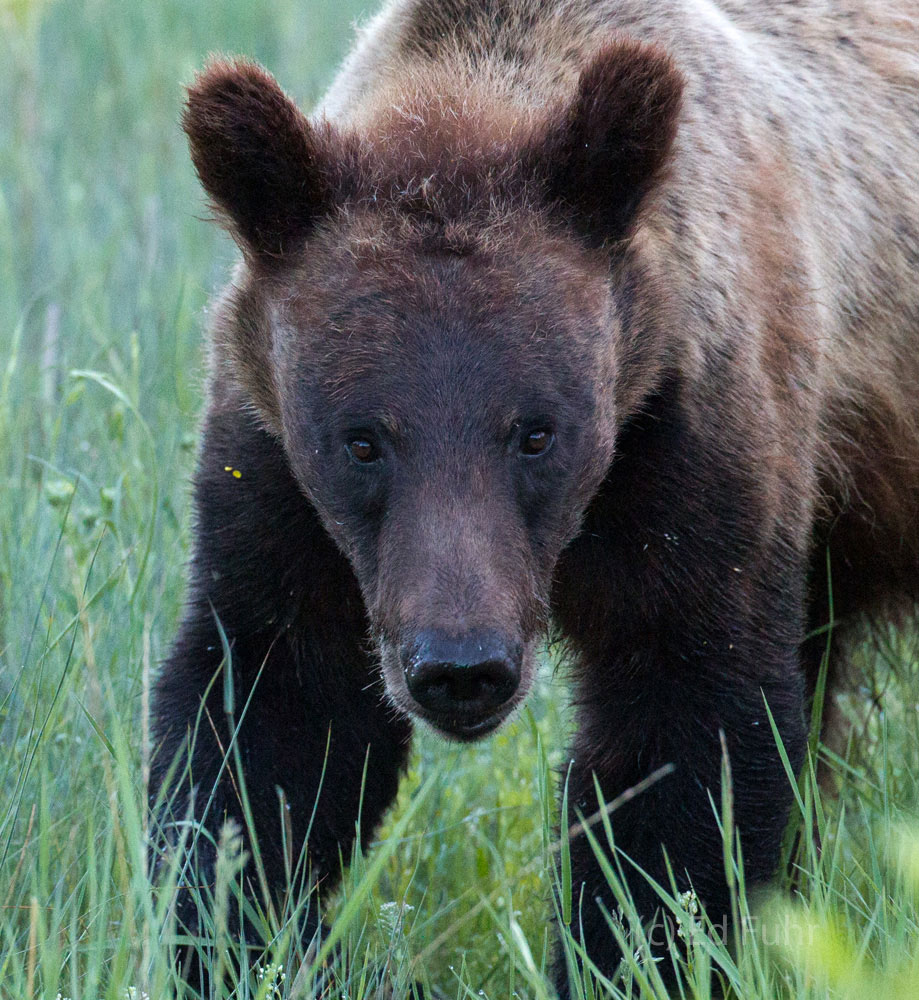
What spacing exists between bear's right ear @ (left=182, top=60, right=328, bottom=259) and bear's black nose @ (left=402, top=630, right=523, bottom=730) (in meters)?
1.04

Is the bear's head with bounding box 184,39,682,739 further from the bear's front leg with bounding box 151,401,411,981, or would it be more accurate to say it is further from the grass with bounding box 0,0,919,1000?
the grass with bounding box 0,0,919,1000

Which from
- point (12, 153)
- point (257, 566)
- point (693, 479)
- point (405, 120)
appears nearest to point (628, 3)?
point (405, 120)

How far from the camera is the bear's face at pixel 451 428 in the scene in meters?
2.78

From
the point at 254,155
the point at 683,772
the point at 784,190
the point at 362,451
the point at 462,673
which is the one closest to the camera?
the point at 462,673

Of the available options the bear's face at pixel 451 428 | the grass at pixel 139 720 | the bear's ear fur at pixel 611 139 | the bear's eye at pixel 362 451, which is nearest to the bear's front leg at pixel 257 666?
the grass at pixel 139 720

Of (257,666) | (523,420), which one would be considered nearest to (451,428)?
(523,420)

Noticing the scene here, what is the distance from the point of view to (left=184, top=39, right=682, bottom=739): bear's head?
9.29ft

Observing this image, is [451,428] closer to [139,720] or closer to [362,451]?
[362,451]

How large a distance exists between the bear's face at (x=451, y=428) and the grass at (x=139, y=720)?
0.39m

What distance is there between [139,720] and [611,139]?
2056 millimetres

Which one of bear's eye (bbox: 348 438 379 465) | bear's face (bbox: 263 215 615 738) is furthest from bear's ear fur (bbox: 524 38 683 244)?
bear's eye (bbox: 348 438 379 465)

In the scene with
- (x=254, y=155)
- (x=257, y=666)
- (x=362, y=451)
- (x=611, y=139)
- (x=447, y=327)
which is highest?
(x=611, y=139)

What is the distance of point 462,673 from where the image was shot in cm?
269

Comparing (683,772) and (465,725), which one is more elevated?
(465,725)
